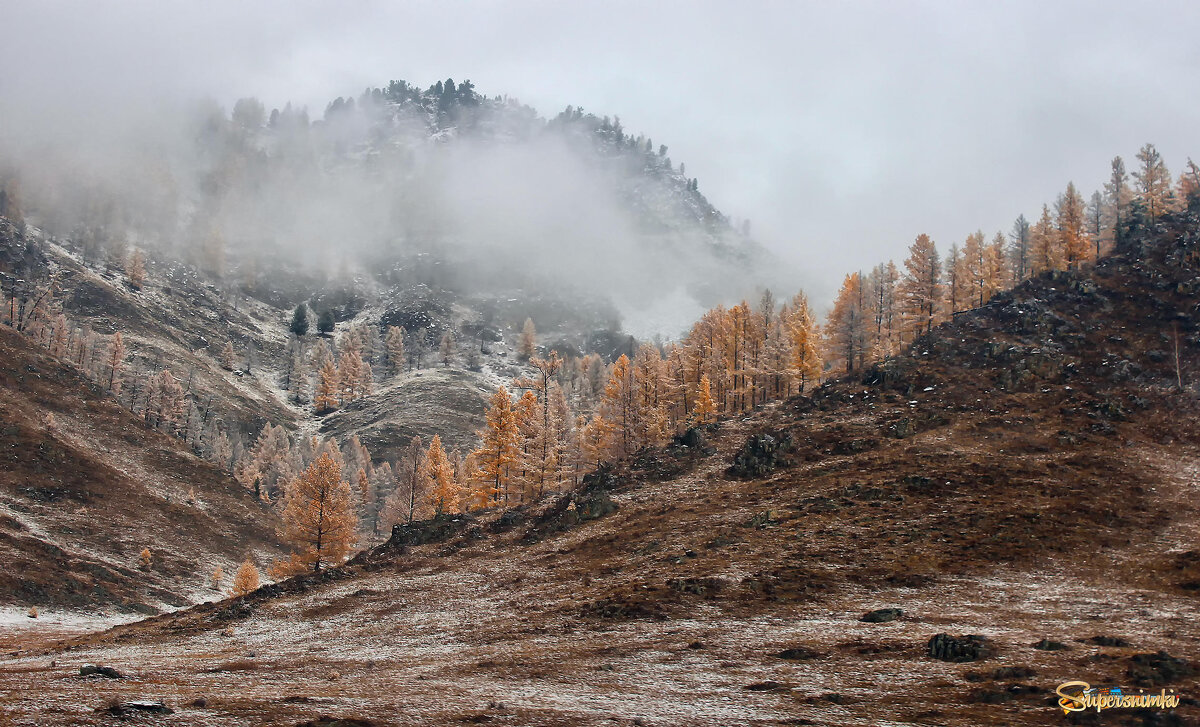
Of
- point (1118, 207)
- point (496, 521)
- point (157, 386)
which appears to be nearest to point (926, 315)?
point (1118, 207)

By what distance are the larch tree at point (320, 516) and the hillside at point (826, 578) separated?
6.48 meters

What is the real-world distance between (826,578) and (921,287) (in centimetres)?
6340

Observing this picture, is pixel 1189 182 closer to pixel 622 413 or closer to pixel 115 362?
pixel 622 413

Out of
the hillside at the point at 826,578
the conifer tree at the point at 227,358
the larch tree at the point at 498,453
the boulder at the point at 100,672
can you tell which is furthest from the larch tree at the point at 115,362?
the boulder at the point at 100,672

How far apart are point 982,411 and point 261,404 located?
176m

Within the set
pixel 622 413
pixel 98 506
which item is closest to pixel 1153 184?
pixel 622 413

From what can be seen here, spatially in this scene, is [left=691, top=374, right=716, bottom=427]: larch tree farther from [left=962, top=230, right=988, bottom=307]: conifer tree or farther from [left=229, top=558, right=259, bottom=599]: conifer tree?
[left=229, top=558, right=259, bottom=599]: conifer tree

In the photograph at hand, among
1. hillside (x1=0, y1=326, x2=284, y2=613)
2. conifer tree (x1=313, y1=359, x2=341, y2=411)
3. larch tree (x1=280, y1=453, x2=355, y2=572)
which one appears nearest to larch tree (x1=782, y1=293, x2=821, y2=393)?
larch tree (x1=280, y1=453, x2=355, y2=572)

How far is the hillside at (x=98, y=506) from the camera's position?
70.7 meters

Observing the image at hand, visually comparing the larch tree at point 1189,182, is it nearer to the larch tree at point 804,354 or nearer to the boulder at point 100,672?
the larch tree at point 804,354

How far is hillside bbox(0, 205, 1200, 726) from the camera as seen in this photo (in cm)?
2411

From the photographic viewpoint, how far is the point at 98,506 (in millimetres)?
87938

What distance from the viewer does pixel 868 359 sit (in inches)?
3583

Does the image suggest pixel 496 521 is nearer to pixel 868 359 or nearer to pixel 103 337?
pixel 868 359
